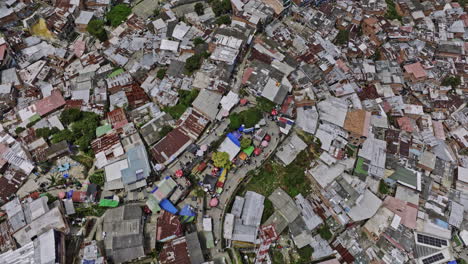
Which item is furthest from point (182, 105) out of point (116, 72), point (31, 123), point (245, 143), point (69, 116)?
point (31, 123)

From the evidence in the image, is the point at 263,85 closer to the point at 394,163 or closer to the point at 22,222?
the point at 394,163

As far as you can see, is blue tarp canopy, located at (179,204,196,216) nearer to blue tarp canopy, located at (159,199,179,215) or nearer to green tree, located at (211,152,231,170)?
blue tarp canopy, located at (159,199,179,215)

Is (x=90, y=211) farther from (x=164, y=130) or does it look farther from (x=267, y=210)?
(x=267, y=210)

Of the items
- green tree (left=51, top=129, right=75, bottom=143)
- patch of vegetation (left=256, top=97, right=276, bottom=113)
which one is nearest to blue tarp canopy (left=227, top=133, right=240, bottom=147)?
patch of vegetation (left=256, top=97, right=276, bottom=113)

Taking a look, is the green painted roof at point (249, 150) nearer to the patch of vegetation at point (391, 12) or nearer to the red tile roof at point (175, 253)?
the red tile roof at point (175, 253)

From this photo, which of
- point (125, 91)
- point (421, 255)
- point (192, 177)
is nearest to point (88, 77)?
point (125, 91)

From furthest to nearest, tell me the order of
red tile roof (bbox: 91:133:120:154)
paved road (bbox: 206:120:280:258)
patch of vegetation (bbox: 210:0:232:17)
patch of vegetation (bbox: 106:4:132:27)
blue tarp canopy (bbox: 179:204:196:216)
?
1. patch of vegetation (bbox: 106:4:132:27)
2. patch of vegetation (bbox: 210:0:232:17)
3. red tile roof (bbox: 91:133:120:154)
4. paved road (bbox: 206:120:280:258)
5. blue tarp canopy (bbox: 179:204:196:216)

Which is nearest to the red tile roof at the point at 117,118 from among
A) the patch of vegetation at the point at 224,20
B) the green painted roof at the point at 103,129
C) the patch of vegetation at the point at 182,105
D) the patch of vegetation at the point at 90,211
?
the green painted roof at the point at 103,129
